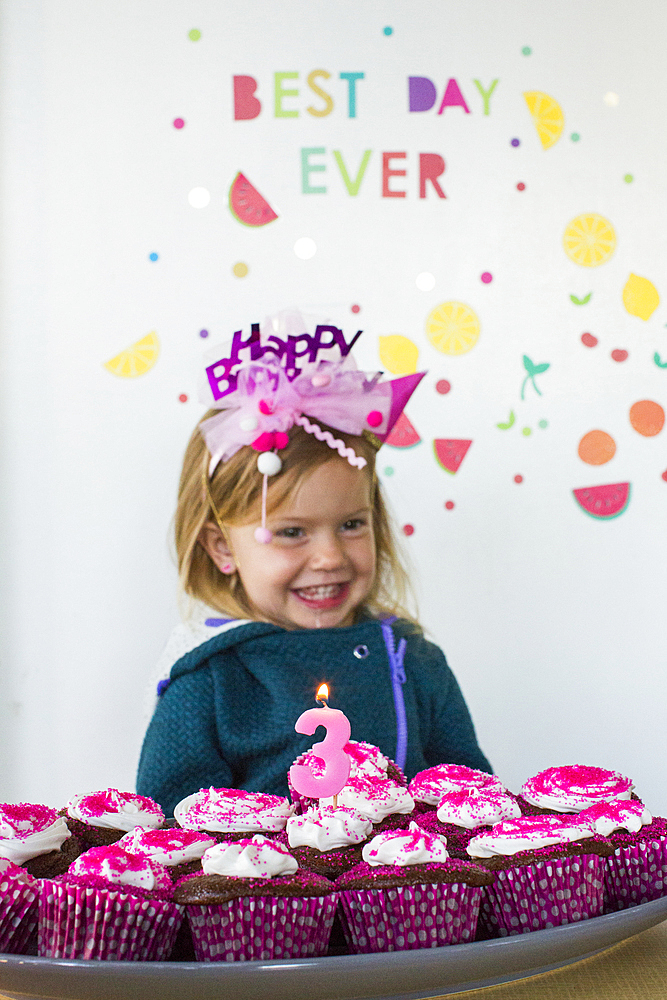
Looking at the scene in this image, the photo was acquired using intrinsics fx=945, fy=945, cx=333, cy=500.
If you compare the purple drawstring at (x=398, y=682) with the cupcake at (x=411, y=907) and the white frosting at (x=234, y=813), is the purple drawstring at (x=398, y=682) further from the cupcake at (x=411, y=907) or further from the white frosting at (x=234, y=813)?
the cupcake at (x=411, y=907)

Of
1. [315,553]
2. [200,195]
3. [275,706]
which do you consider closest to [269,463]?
[315,553]

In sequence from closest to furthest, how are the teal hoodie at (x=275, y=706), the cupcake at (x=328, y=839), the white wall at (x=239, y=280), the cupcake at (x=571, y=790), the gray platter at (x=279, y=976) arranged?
1. the gray platter at (x=279, y=976)
2. the cupcake at (x=328, y=839)
3. the cupcake at (x=571, y=790)
4. the teal hoodie at (x=275, y=706)
5. the white wall at (x=239, y=280)

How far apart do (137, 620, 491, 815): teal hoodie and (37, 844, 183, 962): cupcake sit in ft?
2.49

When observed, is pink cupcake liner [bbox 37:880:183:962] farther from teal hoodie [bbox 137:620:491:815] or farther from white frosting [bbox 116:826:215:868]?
teal hoodie [bbox 137:620:491:815]

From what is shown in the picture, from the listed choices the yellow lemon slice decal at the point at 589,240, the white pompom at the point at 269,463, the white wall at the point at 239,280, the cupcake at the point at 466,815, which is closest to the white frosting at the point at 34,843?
the cupcake at the point at 466,815

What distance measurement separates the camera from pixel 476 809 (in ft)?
3.15

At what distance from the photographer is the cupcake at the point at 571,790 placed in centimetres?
99

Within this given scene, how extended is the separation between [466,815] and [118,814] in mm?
352

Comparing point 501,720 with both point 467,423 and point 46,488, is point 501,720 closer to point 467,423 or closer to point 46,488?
point 467,423

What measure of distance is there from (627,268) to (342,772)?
1533 mm

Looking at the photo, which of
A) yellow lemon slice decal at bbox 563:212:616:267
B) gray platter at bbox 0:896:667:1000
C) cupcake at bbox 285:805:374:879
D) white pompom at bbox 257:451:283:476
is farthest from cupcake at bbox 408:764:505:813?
yellow lemon slice decal at bbox 563:212:616:267

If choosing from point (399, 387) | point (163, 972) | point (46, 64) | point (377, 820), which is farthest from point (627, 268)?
point (163, 972)

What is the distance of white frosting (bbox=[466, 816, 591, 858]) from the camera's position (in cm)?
84

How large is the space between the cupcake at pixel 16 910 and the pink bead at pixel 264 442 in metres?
0.93
